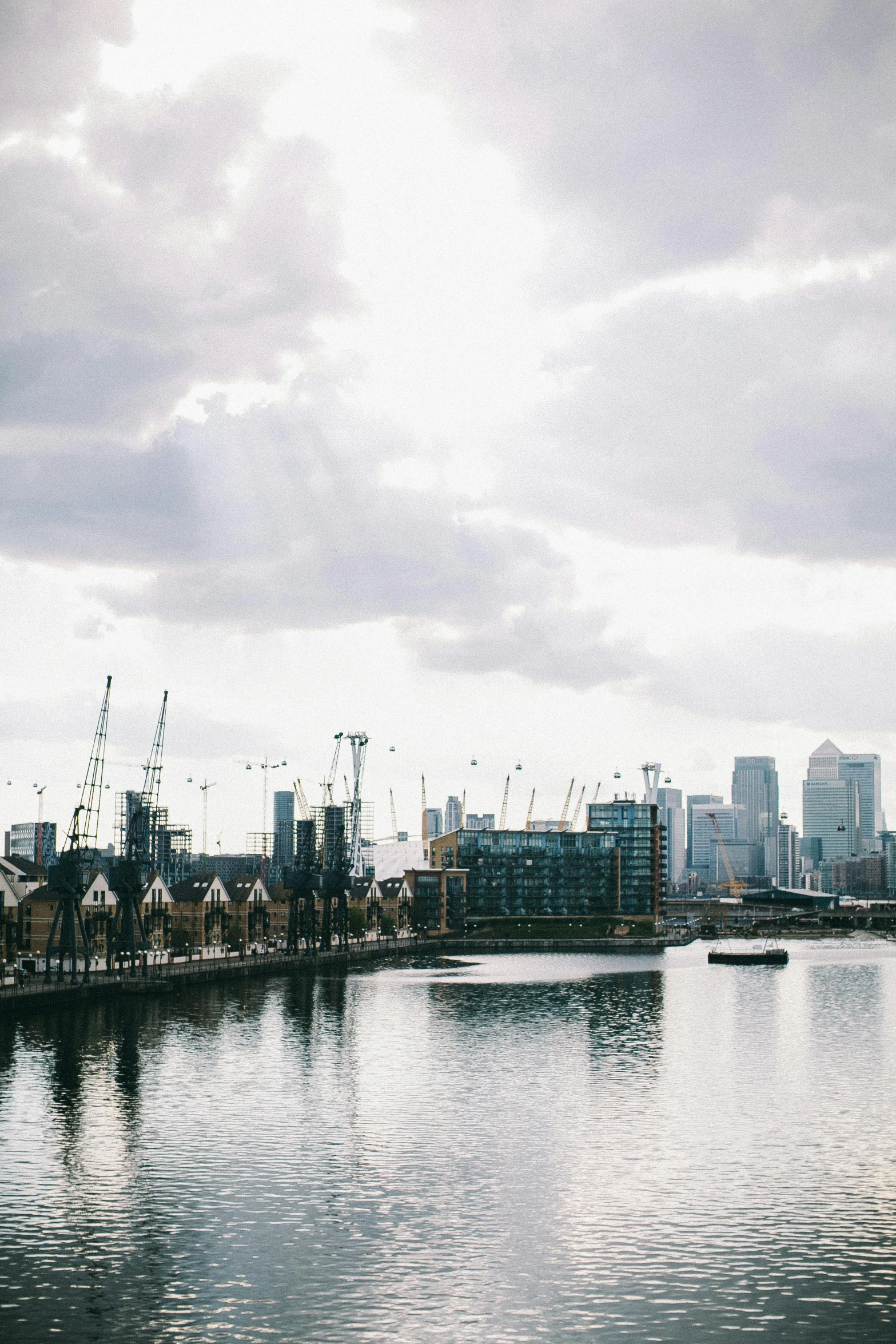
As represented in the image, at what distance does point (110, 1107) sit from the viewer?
77938mm

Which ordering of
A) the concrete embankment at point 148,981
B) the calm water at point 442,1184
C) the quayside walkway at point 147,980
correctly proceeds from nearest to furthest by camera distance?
the calm water at point 442,1184, the concrete embankment at point 148,981, the quayside walkway at point 147,980

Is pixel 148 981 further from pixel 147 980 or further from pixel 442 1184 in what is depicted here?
pixel 442 1184

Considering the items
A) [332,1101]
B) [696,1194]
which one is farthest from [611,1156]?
[332,1101]

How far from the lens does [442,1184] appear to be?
201 feet

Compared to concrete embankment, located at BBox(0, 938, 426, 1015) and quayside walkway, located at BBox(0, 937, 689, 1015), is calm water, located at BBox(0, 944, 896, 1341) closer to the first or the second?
concrete embankment, located at BBox(0, 938, 426, 1015)

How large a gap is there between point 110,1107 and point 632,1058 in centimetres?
3922

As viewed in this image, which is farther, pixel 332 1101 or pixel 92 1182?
pixel 332 1101

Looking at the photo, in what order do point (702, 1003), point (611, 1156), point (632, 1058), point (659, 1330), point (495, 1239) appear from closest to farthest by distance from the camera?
point (659, 1330)
point (495, 1239)
point (611, 1156)
point (632, 1058)
point (702, 1003)

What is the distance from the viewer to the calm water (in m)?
45.3

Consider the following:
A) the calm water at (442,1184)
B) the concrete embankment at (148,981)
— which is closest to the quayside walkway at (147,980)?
the concrete embankment at (148,981)

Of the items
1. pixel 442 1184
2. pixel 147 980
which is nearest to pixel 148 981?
pixel 147 980

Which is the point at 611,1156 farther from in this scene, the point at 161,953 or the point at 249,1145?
the point at 161,953

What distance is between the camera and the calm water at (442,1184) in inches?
1784

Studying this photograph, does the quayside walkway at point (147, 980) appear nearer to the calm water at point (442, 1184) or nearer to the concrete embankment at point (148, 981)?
the concrete embankment at point (148, 981)
